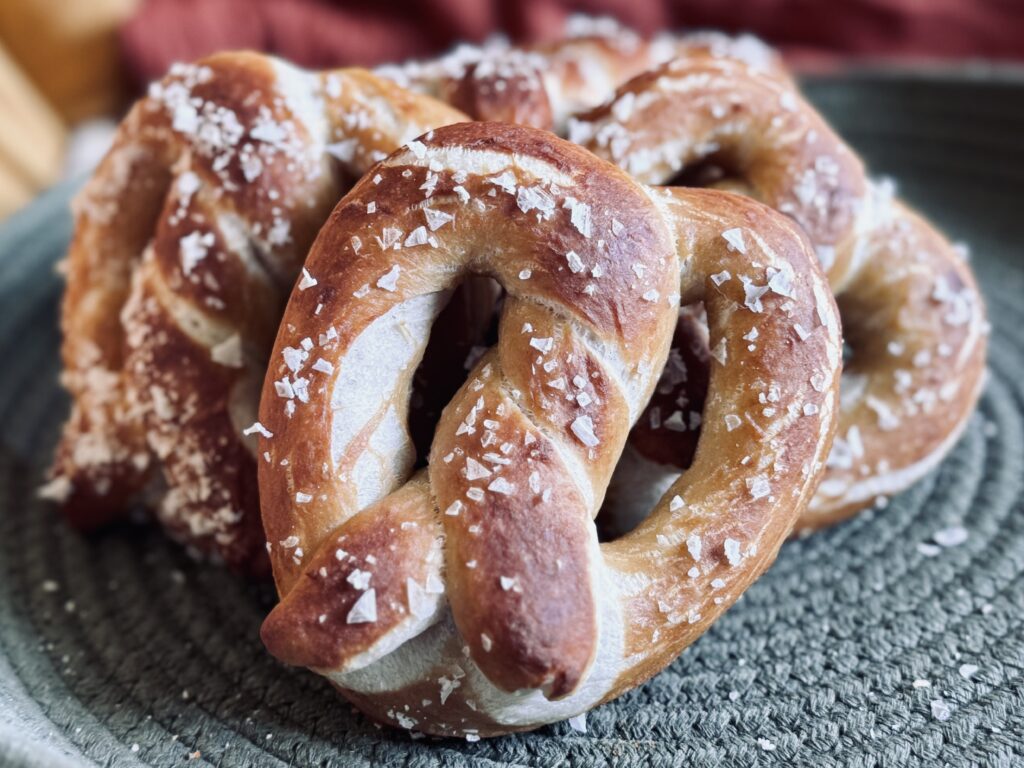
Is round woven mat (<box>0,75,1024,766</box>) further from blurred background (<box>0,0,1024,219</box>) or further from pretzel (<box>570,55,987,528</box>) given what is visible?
blurred background (<box>0,0,1024,219</box>)

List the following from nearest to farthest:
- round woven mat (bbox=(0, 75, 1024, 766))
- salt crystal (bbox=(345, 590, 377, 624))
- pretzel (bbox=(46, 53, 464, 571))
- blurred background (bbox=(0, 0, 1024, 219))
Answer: salt crystal (bbox=(345, 590, 377, 624)) → round woven mat (bbox=(0, 75, 1024, 766)) → pretzel (bbox=(46, 53, 464, 571)) → blurred background (bbox=(0, 0, 1024, 219))

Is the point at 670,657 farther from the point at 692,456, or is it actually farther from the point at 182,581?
the point at 182,581

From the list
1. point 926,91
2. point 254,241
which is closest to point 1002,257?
point 926,91

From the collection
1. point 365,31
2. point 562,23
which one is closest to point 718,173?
point 562,23

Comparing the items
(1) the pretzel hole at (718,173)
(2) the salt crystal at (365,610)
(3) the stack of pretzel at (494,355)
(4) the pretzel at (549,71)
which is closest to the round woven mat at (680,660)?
(3) the stack of pretzel at (494,355)

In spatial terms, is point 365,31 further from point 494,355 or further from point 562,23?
point 494,355

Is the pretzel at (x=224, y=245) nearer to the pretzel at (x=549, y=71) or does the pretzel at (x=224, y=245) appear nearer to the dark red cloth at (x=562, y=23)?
the pretzel at (x=549, y=71)

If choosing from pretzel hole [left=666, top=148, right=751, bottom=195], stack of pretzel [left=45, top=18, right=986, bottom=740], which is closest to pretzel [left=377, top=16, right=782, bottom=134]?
stack of pretzel [left=45, top=18, right=986, bottom=740]
